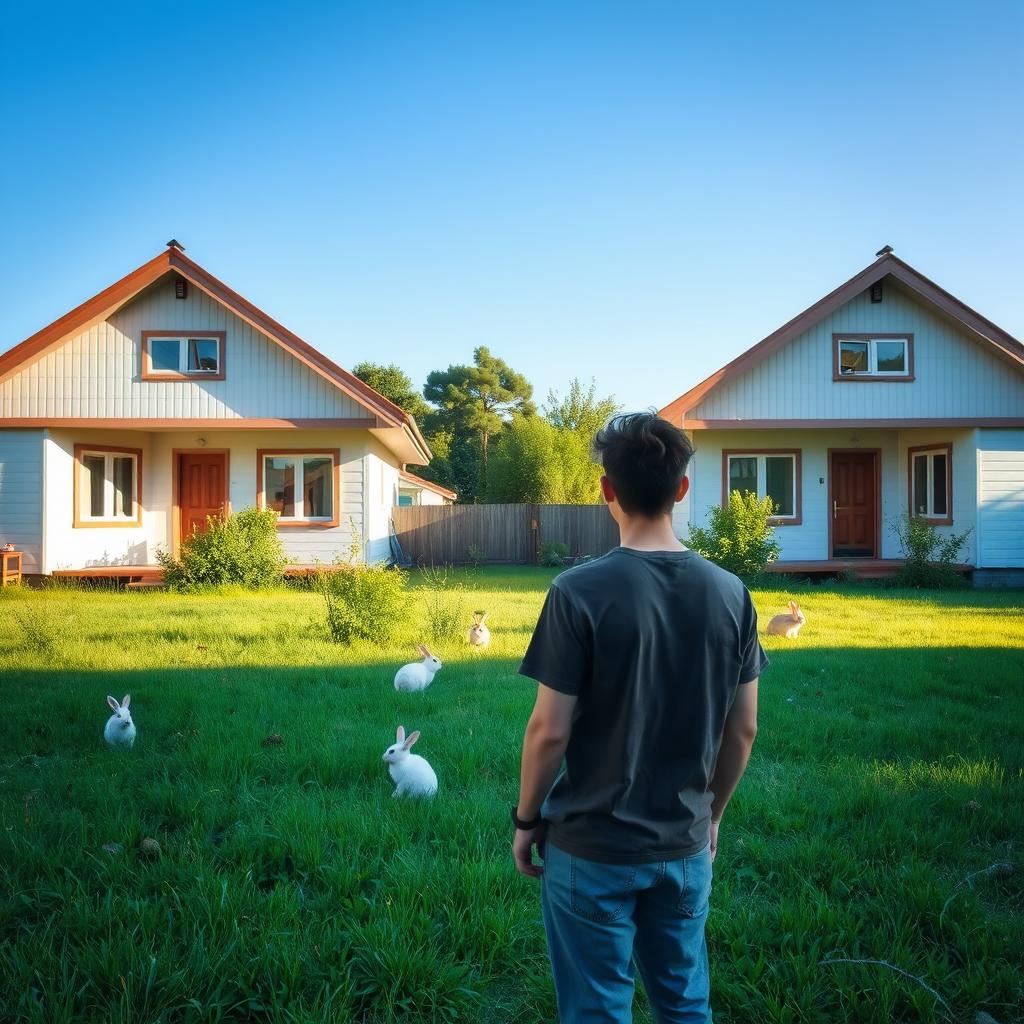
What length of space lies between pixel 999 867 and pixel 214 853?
3.49 meters

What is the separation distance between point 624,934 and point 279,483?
16.2 metres

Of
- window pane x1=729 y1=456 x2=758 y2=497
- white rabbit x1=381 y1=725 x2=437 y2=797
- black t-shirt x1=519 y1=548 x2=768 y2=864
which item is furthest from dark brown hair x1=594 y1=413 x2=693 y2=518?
window pane x1=729 y1=456 x2=758 y2=497

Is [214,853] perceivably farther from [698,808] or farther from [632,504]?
[632,504]

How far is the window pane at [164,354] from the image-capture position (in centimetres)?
1589

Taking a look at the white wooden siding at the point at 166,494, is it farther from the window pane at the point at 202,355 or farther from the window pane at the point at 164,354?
the window pane at the point at 164,354

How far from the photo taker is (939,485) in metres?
Result: 17.4

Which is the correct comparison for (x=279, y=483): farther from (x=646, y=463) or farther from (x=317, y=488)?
(x=646, y=463)

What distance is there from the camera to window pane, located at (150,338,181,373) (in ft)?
52.1

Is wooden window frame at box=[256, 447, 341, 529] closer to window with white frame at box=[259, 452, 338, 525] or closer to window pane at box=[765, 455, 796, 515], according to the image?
window with white frame at box=[259, 452, 338, 525]

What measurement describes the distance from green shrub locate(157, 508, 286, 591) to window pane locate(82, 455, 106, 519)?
2334 mm

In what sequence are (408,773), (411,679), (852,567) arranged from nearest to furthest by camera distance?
(408,773)
(411,679)
(852,567)

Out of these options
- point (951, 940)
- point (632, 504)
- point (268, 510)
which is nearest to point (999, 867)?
point (951, 940)

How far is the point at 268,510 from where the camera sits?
51.9ft

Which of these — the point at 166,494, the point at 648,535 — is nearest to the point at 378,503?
the point at 166,494
